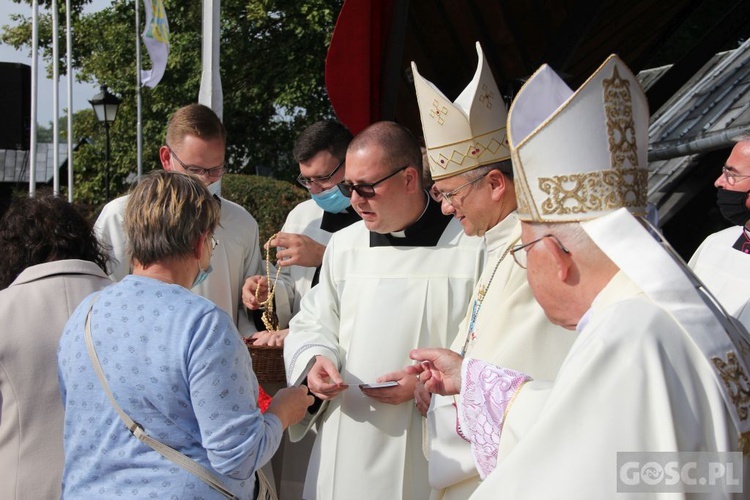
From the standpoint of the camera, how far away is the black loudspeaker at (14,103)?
20875mm

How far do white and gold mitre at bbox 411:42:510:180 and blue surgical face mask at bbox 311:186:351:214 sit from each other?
3.47 ft

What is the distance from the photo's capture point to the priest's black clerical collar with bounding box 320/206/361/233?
464 centimetres

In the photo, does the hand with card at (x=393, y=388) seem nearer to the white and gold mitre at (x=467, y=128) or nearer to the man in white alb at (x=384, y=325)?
the man in white alb at (x=384, y=325)

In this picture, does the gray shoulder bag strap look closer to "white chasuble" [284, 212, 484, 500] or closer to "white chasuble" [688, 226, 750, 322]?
"white chasuble" [284, 212, 484, 500]

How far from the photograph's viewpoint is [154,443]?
2342 millimetres

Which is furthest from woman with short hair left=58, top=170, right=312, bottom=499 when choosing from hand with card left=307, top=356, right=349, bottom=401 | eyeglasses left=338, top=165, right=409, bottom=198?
eyeglasses left=338, top=165, right=409, bottom=198

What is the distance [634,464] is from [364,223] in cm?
225

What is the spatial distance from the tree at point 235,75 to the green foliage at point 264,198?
2.63 m

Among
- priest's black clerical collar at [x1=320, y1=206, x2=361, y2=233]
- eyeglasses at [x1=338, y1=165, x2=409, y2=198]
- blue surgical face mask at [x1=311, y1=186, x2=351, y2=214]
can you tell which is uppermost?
eyeglasses at [x1=338, y1=165, x2=409, y2=198]

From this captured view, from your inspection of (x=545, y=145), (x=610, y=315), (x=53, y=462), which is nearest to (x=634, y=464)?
(x=610, y=315)

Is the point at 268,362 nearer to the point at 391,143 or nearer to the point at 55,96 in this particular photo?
the point at 391,143

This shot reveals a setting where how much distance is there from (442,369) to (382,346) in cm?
80

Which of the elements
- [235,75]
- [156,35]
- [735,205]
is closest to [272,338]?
[735,205]

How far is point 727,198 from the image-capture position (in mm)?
3719
